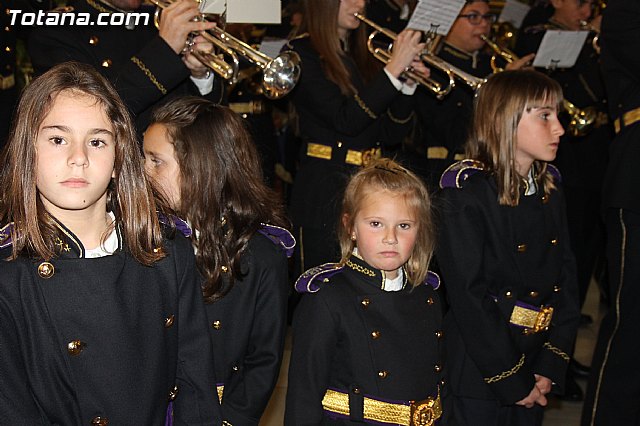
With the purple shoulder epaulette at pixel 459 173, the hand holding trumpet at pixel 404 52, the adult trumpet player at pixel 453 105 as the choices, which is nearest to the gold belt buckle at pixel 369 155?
the hand holding trumpet at pixel 404 52

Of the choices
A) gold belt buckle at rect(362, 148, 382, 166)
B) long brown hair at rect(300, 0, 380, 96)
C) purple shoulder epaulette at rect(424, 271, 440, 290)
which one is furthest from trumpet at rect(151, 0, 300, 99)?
purple shoulder epaulette at rect(424, 271, 440, 290)

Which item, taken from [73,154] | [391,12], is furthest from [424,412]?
[391,12]

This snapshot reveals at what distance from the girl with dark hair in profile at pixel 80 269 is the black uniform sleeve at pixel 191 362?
60mm

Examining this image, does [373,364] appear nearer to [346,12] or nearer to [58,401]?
[58,401]

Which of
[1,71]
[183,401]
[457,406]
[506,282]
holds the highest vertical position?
[1,71]

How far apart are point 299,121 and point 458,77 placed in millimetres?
782

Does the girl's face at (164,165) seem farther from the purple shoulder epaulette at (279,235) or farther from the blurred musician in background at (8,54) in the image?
the blurred musician in background at (8,54)

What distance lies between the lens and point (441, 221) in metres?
2.98

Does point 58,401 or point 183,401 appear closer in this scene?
point 58,401

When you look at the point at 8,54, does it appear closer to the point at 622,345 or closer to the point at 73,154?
the point at 73,154

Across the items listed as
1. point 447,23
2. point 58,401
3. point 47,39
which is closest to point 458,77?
point 447,23

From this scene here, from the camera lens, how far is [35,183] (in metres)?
1.88

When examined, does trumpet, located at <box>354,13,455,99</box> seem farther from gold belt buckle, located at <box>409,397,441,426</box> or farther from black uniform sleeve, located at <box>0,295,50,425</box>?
black uniform sleeve, located at <box>0,295,50,425</box>

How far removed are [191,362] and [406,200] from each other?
0.87 m
